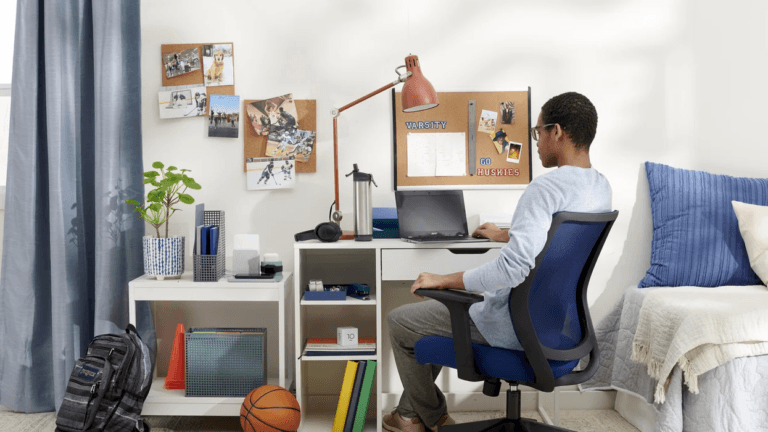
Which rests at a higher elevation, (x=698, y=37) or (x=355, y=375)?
(x=698, y=37)

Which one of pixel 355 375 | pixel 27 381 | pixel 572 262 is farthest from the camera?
pixel 27 381

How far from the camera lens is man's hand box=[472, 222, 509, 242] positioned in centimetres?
223

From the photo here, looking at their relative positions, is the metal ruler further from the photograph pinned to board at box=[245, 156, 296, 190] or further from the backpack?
the backpack

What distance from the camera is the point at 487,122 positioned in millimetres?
2588

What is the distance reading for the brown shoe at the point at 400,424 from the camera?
2.18 meters

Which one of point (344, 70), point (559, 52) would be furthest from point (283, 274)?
point (559, 52)

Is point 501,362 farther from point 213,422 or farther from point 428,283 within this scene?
point 213,422

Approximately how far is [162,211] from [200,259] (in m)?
0.41

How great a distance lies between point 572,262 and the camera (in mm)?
1639

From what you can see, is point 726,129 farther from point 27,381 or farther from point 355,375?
point 27,381

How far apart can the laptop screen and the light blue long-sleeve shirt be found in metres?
0.62

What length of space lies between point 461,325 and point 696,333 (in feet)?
2.65

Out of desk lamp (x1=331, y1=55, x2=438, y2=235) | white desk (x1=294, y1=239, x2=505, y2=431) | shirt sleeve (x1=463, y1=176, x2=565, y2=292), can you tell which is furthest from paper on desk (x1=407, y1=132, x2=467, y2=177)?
shirt sleeve (x1=463, y1=176, x2=565, y2=292)

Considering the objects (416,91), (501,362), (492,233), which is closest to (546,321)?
(501,362)
